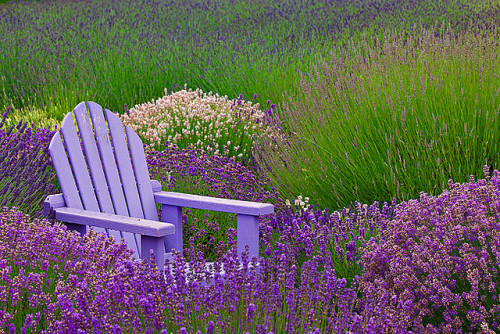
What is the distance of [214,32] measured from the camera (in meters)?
9.13

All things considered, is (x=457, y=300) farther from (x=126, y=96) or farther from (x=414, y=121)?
(x=126, y=96)

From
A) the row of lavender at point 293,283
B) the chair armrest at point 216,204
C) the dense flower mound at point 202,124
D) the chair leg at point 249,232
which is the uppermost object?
the dense flower mound at point 202,124

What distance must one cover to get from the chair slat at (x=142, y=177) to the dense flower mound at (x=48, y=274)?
744 mm

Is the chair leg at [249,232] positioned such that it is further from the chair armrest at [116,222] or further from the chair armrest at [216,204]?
the chair armrest at [116,222]

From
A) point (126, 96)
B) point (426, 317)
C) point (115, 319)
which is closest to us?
point (115, 319)

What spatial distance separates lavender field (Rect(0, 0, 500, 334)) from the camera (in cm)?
204

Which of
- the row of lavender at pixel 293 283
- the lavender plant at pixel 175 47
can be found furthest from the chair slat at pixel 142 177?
the lavender plant at pixel 175 47

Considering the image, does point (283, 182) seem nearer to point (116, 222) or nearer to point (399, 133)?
point (399, 133)

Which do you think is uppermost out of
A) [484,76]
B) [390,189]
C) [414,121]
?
[484,76]

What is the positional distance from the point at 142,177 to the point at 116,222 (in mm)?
769

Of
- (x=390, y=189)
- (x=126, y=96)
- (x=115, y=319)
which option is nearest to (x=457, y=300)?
(x=115, y=319)

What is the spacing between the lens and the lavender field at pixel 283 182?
2.04 metres

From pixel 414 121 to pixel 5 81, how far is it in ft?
17.4

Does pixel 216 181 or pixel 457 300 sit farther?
pixel 216 181
